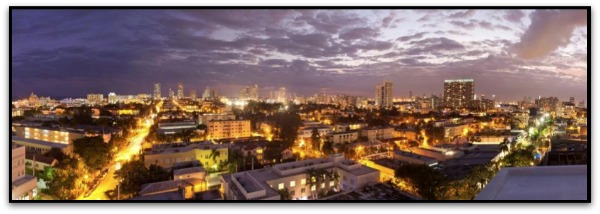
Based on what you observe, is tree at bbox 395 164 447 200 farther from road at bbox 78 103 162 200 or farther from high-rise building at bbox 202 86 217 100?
road at bbox 78 103 162 200

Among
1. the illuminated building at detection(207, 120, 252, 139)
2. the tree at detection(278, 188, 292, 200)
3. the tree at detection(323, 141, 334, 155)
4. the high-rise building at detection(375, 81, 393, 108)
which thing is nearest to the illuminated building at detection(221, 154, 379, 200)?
the tree at detection(278, 188, 292, 200)

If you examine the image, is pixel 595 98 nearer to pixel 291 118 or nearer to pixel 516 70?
pixel 516 70

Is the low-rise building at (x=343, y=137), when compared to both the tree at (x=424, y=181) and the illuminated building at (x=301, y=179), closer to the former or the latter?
the illuminated building at (x=301, y=179)

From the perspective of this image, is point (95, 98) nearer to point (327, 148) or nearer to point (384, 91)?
point (327, 148)

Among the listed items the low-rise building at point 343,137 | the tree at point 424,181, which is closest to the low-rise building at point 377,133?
the low-rise building at point 343,137

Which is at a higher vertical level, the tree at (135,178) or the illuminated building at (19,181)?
the illuminated building at (19,181)
